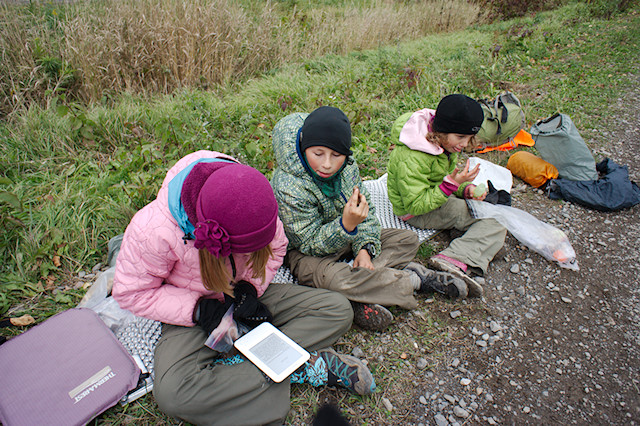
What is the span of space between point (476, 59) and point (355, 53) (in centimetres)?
209

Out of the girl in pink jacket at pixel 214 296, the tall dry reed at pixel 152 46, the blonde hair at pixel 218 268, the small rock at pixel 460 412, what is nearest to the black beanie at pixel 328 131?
the girl in pink jacket at pixel 214 296

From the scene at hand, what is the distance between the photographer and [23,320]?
2430 mm

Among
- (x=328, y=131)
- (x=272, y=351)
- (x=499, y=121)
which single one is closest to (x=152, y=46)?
(x=328, y=131)

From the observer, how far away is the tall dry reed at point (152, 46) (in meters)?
4.39

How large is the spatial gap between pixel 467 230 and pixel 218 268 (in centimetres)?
210

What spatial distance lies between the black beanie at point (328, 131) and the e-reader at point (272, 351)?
110cm

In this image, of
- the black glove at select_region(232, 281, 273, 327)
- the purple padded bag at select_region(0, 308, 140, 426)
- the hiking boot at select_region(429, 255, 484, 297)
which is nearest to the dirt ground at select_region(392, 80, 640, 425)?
the hiking boot at select_region(429, 255, 484, 297)

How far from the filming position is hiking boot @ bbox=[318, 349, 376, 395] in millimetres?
2057

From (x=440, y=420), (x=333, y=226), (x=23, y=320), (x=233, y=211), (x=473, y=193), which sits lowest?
(x=440, y=420)

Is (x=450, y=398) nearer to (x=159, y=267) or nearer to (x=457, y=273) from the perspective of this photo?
(x=457, y=273)

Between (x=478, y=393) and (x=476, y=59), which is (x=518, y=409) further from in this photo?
(x=476, y=59)

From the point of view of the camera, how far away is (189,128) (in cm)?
420

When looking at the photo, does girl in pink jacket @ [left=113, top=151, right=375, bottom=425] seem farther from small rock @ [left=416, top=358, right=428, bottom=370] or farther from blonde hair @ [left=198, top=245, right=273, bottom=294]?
small rock @ [left=416, top=358, right=428, bottom=370]

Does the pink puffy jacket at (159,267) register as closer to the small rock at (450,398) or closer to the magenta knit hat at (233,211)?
the magenta knit hat at (233,211)
